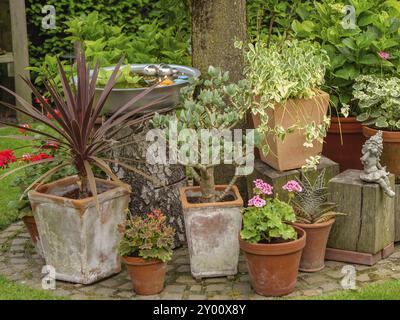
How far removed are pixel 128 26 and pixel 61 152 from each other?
142 inches

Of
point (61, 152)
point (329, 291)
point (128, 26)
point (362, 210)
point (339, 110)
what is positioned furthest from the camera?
point (128, 26)

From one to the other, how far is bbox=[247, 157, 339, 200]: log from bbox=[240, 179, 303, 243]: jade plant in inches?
12.3

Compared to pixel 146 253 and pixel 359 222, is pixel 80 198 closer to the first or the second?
pixel 146 253

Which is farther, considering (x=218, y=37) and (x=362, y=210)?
(x=218, y=37)

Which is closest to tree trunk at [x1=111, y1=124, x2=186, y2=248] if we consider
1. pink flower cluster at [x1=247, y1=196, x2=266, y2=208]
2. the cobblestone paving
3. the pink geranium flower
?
the cobblestone paving

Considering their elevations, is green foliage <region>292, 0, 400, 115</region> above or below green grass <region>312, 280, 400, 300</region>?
above

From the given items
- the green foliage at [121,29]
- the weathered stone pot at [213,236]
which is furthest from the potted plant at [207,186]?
the green foliage at [121,29]

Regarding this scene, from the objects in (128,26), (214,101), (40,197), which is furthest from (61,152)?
(128,26)

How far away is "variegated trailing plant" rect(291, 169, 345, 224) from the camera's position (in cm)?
415

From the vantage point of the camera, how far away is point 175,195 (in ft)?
15.0

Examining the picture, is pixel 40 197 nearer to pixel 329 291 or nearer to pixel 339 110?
pixel 329 291

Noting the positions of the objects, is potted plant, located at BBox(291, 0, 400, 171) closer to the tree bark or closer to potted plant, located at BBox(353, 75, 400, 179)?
potted plant, located at BBox(353, 75, 400, 179)

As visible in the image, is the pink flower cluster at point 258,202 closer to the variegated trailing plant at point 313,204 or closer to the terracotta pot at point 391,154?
the variegated trailing plant at point 313,204

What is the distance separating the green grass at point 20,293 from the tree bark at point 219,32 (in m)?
1.78
